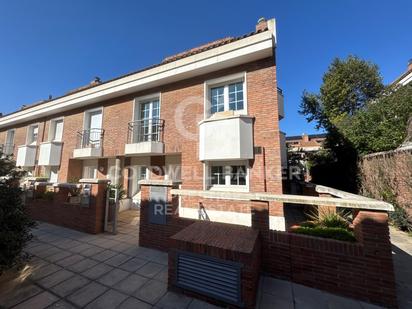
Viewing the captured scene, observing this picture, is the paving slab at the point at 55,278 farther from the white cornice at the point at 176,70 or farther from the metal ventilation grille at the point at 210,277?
the white cornice at the point at 176,70

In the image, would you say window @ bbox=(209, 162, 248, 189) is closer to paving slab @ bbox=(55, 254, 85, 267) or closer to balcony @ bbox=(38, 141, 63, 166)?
paving slab @ bbox=(55, 254, 85, 267)

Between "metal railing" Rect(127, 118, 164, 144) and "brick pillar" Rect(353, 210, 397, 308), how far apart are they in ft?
25.8

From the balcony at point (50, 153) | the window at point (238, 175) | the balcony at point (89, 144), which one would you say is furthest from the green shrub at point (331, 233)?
the balcony at point (50, 153)

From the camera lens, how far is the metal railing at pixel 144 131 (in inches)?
348

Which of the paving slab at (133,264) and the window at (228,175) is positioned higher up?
the window at (228,175)

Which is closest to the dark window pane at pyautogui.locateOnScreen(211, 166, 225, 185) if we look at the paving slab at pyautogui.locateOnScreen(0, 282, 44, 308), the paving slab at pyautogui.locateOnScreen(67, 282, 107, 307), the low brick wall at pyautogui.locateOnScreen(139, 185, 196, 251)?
the low brick wall at pyautogui.locateOnScreen(139, 185, 196, 251)

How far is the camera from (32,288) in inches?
117

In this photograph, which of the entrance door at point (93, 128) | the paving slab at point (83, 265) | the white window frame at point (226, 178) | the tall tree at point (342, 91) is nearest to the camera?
the paving slab at point (83, 265)

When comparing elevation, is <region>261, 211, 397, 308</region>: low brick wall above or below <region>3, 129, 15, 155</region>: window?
below

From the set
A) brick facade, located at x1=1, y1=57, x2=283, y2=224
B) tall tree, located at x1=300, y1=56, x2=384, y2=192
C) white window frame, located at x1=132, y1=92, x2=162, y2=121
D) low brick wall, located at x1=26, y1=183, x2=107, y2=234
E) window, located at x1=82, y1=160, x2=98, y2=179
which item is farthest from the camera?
tall tree, located at x1=300, y1=56, x2=384, y2=192

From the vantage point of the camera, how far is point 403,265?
3.84 metres

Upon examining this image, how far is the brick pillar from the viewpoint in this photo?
2.62 metres

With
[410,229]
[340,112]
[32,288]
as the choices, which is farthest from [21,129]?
[340,112]

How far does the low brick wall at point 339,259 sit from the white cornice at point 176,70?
5.89m
